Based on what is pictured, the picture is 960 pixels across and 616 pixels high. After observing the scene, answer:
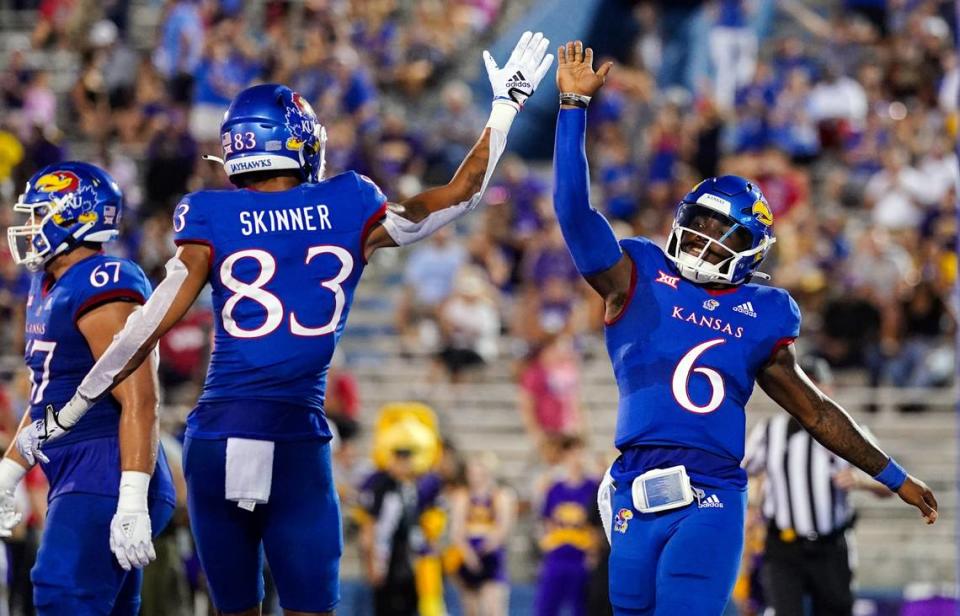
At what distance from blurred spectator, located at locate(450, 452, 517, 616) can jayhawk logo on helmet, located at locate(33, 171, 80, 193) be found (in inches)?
268

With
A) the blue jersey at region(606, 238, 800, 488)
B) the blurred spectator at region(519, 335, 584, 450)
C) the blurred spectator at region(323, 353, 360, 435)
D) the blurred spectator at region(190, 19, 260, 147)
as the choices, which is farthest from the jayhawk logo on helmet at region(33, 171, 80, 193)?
the blurred spectator at region(190, 19, 260, 147)

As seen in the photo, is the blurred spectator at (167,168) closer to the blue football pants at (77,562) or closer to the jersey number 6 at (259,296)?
the blue football pants at (77,562)

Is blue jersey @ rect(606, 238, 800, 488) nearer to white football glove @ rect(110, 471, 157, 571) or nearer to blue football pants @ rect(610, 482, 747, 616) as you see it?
blue football pants @ rect(610, 482, 747, 616)

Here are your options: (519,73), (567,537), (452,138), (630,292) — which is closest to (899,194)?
(452,138)

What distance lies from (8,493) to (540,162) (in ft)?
42.1

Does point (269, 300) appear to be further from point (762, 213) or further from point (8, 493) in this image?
point (762, 213)

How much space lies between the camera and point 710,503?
6027 mm

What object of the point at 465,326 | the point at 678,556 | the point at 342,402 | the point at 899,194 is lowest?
the point at 678,556

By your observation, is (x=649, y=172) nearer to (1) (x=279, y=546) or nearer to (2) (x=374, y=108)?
(2) (x=374, y=108)

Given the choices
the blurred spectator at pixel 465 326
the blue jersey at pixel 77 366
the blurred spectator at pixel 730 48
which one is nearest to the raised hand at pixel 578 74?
the blue jersey at pixel 77 366

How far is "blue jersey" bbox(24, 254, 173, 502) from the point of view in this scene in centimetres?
614

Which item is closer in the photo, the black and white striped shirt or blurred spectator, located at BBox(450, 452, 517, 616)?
the black and white striped shirt

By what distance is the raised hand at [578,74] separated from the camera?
242 inches

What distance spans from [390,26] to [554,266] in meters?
4.59
